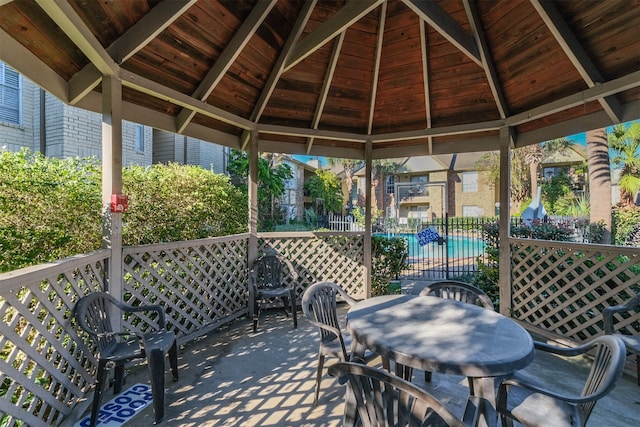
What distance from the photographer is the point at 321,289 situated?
2695 mm

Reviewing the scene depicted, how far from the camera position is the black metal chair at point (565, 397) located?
1446 mm

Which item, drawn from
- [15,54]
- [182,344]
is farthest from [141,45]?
[182,344]

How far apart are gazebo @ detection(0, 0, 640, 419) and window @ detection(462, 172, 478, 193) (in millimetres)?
19093

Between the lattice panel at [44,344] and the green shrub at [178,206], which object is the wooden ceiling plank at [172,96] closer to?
the green shrub at [178,206]

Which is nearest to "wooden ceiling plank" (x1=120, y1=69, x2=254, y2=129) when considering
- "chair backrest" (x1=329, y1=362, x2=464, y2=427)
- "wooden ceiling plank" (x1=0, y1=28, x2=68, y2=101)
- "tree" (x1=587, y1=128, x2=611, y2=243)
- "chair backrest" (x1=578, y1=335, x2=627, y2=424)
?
"wooden ceiling plank" (x1=0, y1=28, x2=68, y2=101)

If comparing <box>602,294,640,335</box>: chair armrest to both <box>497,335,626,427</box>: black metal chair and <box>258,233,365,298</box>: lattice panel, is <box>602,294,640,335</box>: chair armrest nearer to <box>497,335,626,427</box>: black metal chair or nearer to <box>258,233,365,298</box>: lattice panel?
<box>497,335,626,427</box>: black metal chair

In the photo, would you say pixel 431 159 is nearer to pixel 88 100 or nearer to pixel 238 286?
pixel 238 286

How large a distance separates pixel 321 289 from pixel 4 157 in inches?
119

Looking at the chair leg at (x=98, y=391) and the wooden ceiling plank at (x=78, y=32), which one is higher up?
the wooden ceiling plank at (x=78, y=32)

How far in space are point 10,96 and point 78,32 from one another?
21.9ft


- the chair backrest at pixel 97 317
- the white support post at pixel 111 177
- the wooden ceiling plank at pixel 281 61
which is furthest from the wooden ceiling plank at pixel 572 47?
the chair backrest at pixel 97 317

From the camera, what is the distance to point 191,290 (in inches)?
150

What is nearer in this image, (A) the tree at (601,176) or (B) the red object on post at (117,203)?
(B) the red object on post at (117,203)

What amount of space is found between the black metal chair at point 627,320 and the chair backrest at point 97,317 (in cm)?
383
